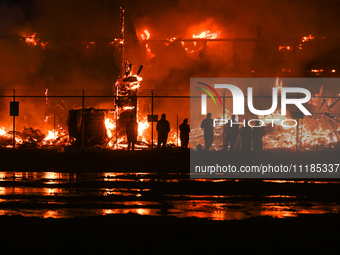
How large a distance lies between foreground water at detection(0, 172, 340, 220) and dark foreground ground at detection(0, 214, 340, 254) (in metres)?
0.36

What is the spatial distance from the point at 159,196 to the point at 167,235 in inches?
93.0

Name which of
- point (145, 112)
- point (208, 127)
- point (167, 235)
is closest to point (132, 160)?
point (208, 127)

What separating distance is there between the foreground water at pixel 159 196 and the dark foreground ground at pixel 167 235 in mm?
364

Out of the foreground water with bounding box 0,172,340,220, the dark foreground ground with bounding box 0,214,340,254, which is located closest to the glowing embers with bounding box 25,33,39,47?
the foreground water with bounding box 0,172,340,220

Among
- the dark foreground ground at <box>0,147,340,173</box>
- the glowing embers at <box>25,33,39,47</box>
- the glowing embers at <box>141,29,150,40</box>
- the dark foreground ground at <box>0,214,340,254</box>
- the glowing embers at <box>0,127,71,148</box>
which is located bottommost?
the dark foreground ground at <box>0,214,340,254</box>

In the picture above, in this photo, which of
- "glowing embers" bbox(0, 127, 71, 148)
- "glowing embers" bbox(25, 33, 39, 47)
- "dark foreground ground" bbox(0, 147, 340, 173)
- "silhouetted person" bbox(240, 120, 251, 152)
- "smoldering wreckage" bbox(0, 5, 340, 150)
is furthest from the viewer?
"glowing embers" bbox(25, 33, 39, 47)

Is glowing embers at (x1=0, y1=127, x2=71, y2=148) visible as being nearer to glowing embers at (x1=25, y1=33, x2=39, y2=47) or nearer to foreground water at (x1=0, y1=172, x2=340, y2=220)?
glowing embers at (x1=25, y1=33, x2=39, y2=47)

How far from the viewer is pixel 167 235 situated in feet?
13.9

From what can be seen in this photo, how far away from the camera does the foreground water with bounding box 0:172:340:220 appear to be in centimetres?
541

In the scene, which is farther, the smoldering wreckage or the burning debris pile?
the burning debris pile

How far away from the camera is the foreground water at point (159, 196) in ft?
17.7

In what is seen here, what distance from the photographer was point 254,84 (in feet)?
79.5

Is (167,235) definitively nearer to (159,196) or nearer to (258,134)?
(159,196)

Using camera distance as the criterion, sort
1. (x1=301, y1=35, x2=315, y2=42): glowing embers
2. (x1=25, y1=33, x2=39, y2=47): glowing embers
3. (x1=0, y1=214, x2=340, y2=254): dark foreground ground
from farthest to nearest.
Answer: (x1=25, y1=33, x2=39, y2=47): glowing embers
(x1=301, y1=35, x2=315, y2=42): glowing embers
(x1=0, y1=214, x2=340, y2=254): dark foreground ground
